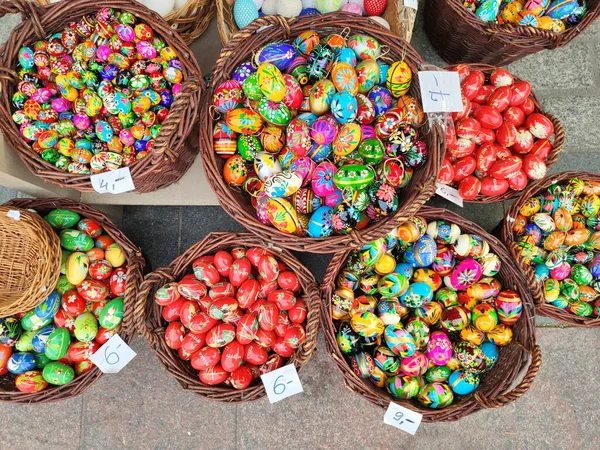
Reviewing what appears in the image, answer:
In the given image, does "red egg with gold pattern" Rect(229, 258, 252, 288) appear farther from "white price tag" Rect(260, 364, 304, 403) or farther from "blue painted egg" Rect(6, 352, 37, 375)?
"blue painted egg" Rect(6, 352, 37, 375)

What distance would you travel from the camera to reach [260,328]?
5.05 ft

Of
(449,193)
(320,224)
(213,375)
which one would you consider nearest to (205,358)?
(213,375)

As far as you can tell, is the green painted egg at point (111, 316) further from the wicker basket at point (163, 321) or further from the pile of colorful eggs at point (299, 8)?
the pile of colorful eggs at point (299, 8)

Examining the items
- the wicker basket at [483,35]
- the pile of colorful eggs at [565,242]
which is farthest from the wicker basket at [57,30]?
the pile of colorful eggs at [565,242]

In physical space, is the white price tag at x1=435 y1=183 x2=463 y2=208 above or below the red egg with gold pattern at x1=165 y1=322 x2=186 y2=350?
above

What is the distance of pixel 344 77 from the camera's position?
4.55ft

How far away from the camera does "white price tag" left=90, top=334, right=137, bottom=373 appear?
1.53 metres

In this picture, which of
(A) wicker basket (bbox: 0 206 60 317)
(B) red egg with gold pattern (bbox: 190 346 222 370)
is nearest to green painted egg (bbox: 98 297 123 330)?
(A) wicker basket (bbox: 0 206 60 317)

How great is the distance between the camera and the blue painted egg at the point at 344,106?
135 centimetres

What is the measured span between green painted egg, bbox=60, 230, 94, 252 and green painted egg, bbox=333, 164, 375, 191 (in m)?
1.03

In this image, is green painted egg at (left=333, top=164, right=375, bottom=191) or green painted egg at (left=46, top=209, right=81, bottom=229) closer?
green painted egg at (left=333, top=164, right=375, bottom=191)

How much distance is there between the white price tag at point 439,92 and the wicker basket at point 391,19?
0.31 m

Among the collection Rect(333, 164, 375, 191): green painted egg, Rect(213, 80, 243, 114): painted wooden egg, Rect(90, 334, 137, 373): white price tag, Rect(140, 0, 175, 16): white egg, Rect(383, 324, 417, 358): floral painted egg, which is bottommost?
Rect(90, 334, 137, 373): white price tag

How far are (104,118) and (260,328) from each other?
37.6 inches
